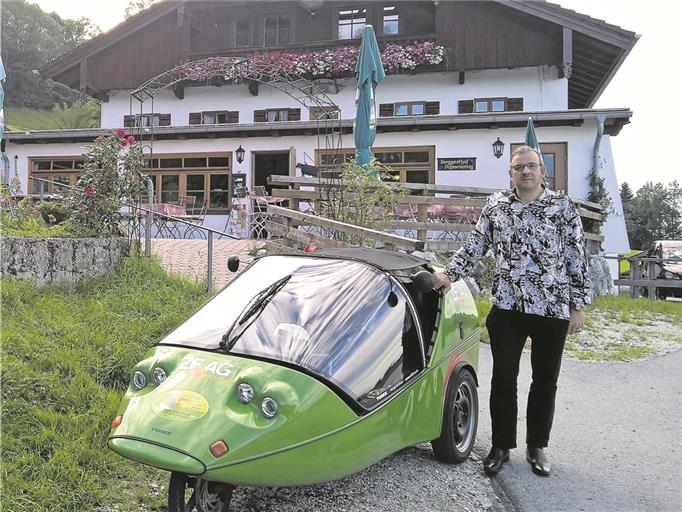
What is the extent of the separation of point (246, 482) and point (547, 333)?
210cm

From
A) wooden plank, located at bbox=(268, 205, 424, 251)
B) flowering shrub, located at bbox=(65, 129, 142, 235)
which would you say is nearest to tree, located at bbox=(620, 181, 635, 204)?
wooden plank, located at bbox=(268, 205, 424, 251)

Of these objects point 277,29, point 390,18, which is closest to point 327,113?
point 390,18

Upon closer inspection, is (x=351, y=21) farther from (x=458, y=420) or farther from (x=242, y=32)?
(x=458, y=420)

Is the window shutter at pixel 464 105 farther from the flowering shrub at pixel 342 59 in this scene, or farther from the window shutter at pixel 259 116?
the window shutter at pixel 259 116

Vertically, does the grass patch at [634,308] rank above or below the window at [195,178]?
below

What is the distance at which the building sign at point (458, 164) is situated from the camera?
16078 mm

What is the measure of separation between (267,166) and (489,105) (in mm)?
8117

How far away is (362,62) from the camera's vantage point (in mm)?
10469

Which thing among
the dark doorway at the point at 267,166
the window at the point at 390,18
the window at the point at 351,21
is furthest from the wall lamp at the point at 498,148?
the window at the point at 351,21

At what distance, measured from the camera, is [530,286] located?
3.38 m

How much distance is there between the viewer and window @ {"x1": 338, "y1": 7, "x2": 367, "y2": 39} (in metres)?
20.6

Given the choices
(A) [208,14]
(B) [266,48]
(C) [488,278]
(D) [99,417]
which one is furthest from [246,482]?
(A) [208,14]

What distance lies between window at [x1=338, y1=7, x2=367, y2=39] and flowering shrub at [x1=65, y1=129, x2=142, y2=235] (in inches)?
607

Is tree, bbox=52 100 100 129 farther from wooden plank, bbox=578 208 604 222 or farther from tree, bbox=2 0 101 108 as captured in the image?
wooden plank, bbox=578 208 604 222
